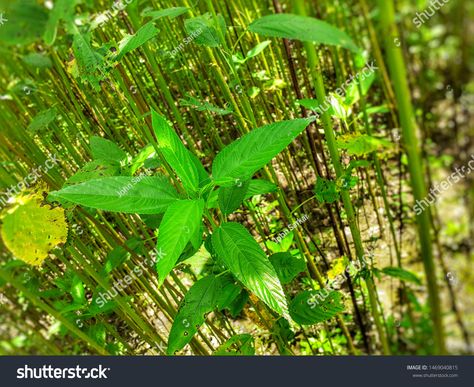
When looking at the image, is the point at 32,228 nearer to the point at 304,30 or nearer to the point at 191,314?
the point at 191,314

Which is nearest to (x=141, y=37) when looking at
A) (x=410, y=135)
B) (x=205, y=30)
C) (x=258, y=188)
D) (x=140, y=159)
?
(x=205, y=30)

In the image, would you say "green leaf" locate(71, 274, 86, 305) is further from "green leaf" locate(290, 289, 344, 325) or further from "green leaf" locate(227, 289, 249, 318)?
"green leaf" locate(290, 289, 344, 325)

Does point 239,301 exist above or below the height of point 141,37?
below

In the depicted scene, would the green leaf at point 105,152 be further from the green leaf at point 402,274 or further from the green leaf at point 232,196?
the green leaf at point 402,274

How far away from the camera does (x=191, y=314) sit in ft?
2.53

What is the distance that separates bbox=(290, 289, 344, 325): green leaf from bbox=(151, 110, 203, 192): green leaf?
0.35 metres

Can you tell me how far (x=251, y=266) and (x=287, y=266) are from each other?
208 millimetres

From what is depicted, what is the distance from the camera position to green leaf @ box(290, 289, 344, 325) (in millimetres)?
843

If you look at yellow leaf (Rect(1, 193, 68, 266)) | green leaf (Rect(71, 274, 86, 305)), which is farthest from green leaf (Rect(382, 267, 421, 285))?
green leaf (Rect(71, 274, 86, 305))

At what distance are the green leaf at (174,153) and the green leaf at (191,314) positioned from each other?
0.69 feet

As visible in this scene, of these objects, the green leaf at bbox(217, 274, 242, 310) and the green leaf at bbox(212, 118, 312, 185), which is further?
the green leaf at bbox(217, 274, 242, 310)

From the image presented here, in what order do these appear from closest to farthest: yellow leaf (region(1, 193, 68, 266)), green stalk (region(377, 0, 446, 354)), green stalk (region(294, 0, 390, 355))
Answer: green stalk (region(377, 0, 446, 354)) → green stalk (region(294, 0, 390, 355)) → yellow leaf (region(1, 193, 68, 266))

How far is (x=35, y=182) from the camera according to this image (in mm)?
916

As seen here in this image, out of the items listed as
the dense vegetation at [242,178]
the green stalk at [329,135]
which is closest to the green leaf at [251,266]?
the dense vegetation at [242,178]
